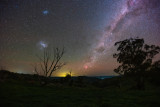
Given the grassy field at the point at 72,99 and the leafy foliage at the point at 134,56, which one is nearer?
the grassy field at the point at 72,99

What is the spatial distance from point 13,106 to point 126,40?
30482 mm

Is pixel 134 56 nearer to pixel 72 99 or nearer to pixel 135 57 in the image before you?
pixel 135 57

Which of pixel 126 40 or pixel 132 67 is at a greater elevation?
pixel 126 40

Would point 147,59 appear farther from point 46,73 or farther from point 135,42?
point 46,73

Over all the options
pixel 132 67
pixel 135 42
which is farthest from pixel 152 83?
pixel 135 42

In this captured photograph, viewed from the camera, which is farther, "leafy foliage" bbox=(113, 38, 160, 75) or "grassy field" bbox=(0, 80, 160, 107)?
"leafy foliage" bbox=(113, 38, 160, 75)

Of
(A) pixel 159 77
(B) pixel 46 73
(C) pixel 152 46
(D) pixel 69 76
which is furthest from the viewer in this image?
(D) pixel 69 76

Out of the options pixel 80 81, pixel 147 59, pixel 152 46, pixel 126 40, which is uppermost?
pixel 126 40

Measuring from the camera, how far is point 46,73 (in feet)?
121

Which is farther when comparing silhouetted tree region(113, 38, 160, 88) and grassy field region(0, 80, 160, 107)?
silhouetted tree region(113, 38, 160, 88)

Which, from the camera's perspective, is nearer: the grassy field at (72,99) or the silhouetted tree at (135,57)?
the grassy field at (72,99)

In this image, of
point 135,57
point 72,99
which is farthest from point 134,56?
point 72,99

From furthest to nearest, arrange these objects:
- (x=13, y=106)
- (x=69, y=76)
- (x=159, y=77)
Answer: (x=69, y=76), (x=159, y=77), (x=13, y=106)

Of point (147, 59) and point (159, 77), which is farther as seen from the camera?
point (159, 77)
